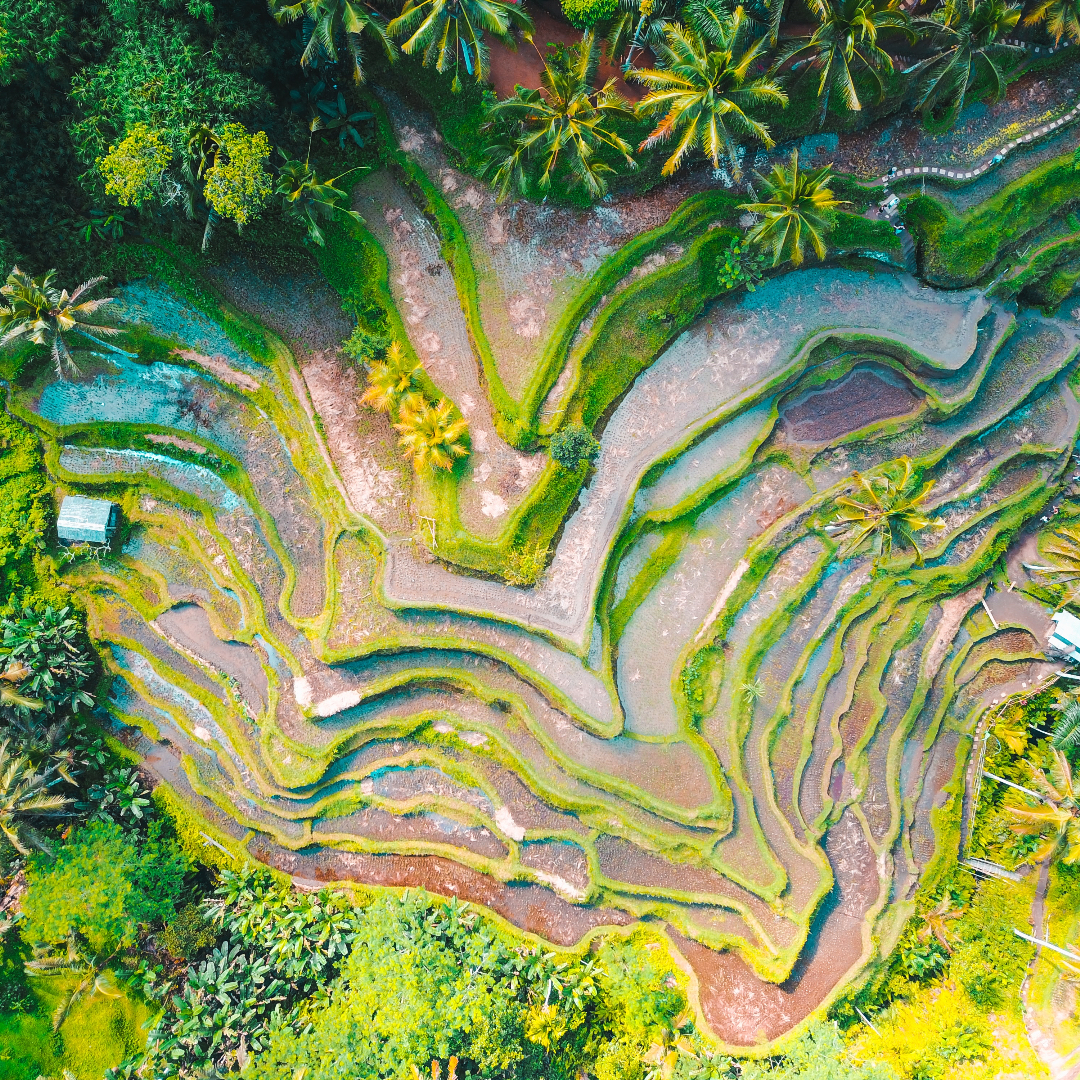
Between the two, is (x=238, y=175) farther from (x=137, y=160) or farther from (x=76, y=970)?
(x=76, y=970)

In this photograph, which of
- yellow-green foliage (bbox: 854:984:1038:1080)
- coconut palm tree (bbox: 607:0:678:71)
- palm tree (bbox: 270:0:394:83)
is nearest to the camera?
palm tree (bbox: 270:0:394:83)

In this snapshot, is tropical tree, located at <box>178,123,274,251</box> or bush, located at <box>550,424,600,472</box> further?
bush, located at <box>550,424,600,472</box>

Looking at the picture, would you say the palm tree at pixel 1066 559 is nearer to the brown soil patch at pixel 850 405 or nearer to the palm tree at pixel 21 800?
the brown soil patch at pixel 850 405

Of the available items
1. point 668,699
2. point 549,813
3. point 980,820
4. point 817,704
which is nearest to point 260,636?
point 549,813

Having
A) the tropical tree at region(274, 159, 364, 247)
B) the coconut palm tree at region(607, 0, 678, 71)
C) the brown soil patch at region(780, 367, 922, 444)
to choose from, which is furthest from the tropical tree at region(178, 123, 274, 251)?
the brown soil patch at region(780, 367, 922, 444)

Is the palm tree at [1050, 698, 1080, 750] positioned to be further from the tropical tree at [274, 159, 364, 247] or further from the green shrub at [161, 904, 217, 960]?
the green shrub at [161, 904, 217, 960]
